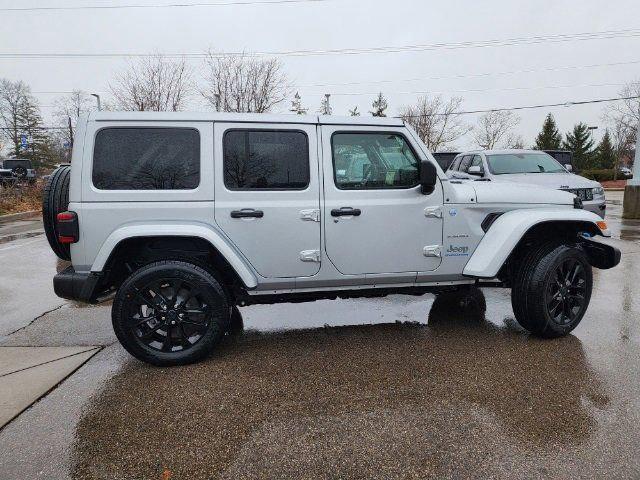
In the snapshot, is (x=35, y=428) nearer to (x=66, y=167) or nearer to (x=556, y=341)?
(x=66, y=167)

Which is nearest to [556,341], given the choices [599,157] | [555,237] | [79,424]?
[555,237]

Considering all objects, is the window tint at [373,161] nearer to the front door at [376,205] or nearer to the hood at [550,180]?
the front door at [376,205]

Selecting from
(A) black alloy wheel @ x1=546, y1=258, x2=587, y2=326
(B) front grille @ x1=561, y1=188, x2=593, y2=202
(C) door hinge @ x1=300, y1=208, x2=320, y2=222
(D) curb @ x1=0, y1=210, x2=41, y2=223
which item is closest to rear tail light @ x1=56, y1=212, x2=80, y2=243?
(C) door hinge @ x1=300, y1=208, x2=320, y2=222

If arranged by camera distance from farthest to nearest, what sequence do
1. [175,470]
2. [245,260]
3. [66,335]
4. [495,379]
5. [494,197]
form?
[66,335] → [494,197] → [245,260] → [495,379] → [175,470]

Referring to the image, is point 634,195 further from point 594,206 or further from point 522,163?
point 594,206

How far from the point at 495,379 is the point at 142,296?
2.68 m

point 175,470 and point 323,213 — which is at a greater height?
point 323,213

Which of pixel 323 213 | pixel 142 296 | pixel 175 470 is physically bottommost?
pixel 175 470

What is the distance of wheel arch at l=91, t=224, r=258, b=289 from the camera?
Answer: 323cm

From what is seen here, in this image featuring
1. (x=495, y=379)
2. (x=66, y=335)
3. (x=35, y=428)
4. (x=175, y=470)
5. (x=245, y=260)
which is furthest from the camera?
(x=66, y=335)

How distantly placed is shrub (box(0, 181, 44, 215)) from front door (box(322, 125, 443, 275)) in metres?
14.1

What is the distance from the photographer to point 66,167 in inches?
144

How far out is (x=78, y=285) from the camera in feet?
10.8

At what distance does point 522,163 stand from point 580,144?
53.0 meters
